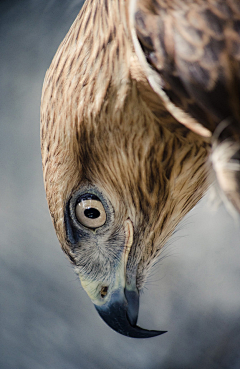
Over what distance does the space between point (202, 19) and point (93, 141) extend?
257 mm

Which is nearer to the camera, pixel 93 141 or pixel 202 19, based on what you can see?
pixel 202 19

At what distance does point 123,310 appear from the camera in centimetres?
63

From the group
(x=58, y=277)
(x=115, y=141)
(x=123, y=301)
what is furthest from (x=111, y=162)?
(x=58, y=277)

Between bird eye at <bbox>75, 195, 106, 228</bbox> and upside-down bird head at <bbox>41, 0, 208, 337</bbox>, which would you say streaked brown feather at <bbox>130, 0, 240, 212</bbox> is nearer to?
upside-down bird head at <bbox>41, 0, 208, 337</bbox>

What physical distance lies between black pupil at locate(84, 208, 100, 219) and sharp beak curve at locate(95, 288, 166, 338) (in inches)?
5.6

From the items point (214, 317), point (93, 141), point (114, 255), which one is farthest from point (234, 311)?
point (93, 141)

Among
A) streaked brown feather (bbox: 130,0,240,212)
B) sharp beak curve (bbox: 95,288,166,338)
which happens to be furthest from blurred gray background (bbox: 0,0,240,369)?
streaked brown feather (bbox: 130,0,240,212)

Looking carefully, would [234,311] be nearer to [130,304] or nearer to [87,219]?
[130,304]

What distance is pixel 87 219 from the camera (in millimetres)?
627

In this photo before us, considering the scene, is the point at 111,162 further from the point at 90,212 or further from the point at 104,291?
the point at 104,291

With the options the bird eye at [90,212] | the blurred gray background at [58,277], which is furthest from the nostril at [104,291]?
the blurred gray background at [58,277]

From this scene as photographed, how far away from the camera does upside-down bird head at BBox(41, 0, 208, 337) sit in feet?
1.55

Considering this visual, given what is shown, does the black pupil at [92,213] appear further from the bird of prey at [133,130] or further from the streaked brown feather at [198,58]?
the streaked brown feather at [198,58]

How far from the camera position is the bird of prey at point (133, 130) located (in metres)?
0.32
